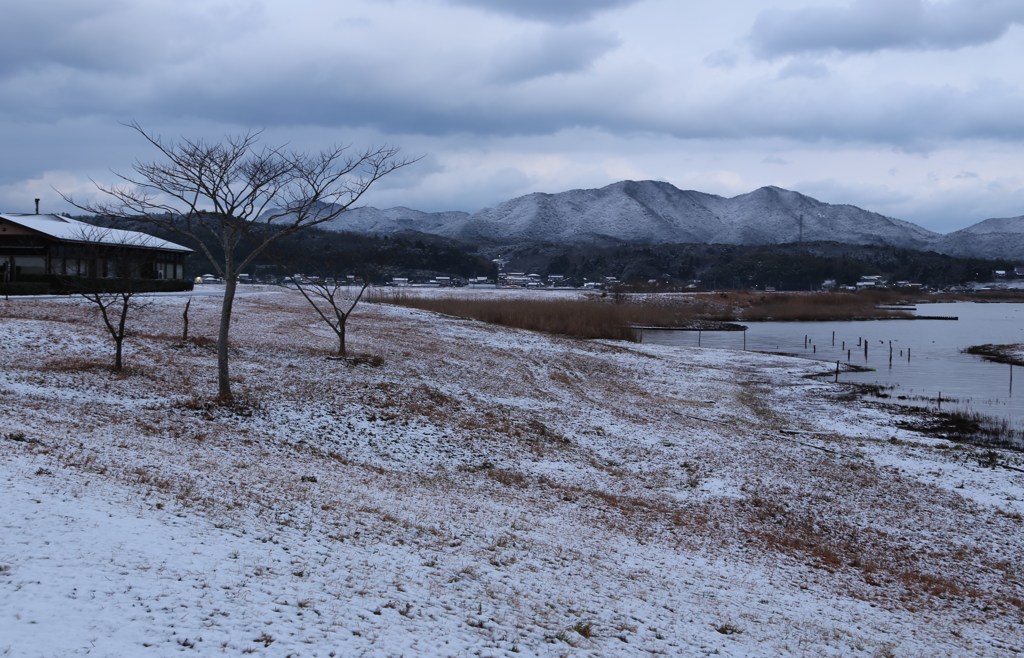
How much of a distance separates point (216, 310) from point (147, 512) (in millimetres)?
39209

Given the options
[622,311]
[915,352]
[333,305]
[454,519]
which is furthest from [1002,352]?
[454,519]

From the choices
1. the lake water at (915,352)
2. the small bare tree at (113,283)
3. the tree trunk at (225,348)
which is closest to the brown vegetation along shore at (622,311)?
the lake water at (915,352)

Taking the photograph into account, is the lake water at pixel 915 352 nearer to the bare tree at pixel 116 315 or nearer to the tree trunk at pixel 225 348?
the tree trunk at pixel 225 348

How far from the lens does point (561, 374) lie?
1400 inches

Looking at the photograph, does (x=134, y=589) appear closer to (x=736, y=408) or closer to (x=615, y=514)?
(x=615, y=514)

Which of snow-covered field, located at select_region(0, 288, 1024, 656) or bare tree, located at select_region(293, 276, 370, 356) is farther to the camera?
bare tree, located at select_region(293, 276, 370, 356)

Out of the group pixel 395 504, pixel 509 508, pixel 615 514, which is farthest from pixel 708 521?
pixel 395 504

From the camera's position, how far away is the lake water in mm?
35594

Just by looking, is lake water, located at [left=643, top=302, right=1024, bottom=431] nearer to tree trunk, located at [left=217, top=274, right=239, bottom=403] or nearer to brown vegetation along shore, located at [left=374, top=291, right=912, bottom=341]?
brown vegetation along shore, located at [left=374, top=291, right=912, bottom=341]

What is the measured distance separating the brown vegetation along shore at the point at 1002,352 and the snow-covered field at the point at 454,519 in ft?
94.7

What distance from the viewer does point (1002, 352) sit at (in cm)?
5519

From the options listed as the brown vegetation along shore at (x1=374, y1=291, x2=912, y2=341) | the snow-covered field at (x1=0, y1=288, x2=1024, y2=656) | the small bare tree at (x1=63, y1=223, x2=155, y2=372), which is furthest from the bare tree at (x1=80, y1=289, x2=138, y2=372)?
the brown vegetation along shore at (x1=374, y1=291, x2=912, y2=341)

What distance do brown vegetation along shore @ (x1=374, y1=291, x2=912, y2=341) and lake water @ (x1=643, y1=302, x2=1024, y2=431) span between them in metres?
4.06

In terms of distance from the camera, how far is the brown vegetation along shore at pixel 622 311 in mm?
58469
